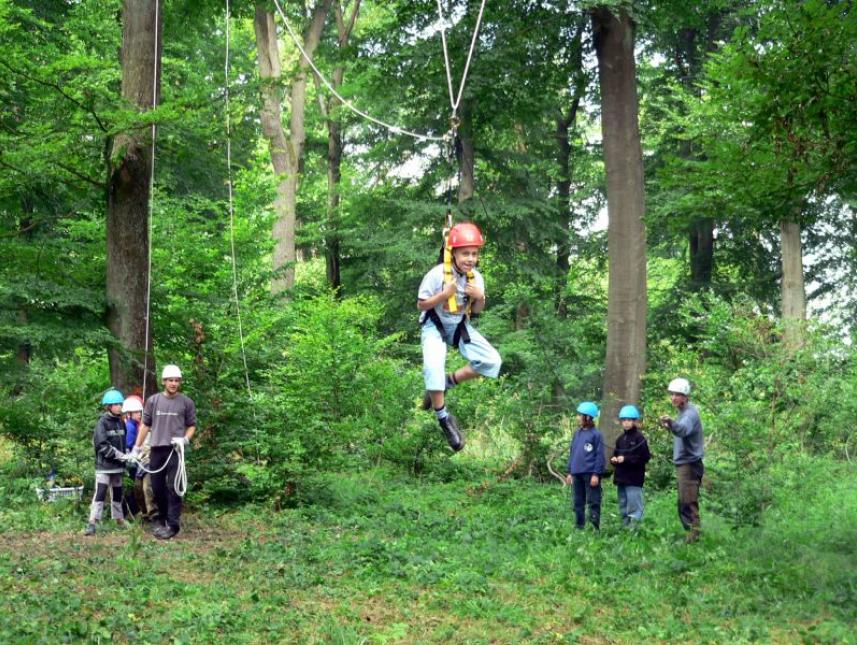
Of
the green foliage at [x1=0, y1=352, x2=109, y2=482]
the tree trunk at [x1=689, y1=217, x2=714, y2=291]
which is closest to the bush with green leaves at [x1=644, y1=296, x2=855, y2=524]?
the tree trunk at [x1=689, y1=217, x2=714, y2=291]

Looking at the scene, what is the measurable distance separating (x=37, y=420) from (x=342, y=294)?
1607 centimetres

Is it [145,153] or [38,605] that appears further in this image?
[145,153]

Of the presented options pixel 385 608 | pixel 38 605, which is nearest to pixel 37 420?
pixel 38 605

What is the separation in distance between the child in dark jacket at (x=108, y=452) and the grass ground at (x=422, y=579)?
0.40 meters

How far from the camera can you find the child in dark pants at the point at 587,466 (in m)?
12.3

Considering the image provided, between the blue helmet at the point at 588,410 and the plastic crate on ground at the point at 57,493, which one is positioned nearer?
the blue helmet at the point at 588,410

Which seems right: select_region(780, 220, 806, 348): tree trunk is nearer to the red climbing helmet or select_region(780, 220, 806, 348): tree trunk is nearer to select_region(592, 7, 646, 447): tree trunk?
select_region(592, 7, 646, 447): tree trunk

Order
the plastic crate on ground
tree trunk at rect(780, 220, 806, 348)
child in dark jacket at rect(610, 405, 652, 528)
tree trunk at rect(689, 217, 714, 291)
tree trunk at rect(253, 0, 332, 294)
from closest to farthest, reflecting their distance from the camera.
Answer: child in dark jacket at rect(610, 405, 652, 528), the plastic crate on ground, tree trunk at rect(780, 220, 806, 348), tree trunk at rect(253, 0, 332, 294), tree trunk at rect(689, 217, 714, 291)

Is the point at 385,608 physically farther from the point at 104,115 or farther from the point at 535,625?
the point at 104,115

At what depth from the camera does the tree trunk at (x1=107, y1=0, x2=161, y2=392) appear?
12.7 metres

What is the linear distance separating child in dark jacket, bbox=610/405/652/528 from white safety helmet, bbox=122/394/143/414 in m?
6.10

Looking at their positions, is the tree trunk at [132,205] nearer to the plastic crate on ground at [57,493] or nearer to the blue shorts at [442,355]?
the plastic crate on ground at [57,493]

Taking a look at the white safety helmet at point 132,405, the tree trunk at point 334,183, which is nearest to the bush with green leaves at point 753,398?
the white safety helmet at point 132,405

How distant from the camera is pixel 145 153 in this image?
503 inches
